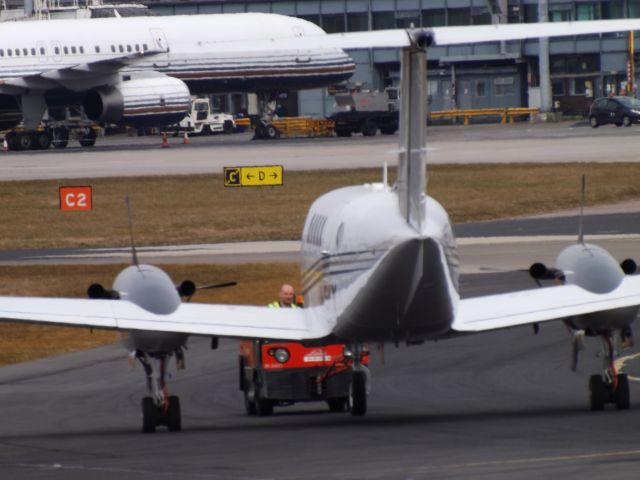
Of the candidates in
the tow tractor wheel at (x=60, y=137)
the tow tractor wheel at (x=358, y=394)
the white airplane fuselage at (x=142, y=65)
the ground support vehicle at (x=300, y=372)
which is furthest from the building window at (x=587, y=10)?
the tow tractor wheel at (x=358, y=394)

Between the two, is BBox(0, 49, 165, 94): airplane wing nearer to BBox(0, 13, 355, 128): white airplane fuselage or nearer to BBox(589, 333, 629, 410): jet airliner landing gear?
BBox(0, 13, 355, 128): white airplane fuselage

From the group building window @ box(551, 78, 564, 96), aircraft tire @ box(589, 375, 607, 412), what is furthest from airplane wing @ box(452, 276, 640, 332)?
building window @ box(551, 78, 564, 96)

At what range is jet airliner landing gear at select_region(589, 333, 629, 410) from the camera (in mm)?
19156

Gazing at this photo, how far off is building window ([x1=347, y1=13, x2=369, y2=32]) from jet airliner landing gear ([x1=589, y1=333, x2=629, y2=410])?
106845mm

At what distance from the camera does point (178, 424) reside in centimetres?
1900

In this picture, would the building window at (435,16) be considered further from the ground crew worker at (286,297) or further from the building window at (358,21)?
the ground crew worker at (286,297)

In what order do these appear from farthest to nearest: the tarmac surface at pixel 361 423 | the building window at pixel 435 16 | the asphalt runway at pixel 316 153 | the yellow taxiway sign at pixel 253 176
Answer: the building window at pixel 435 16 < the asphalt runway at pixel 316 153 < the yellow taxiway sign at pixel 253 176 < the tarmac surface at pixel 361 423

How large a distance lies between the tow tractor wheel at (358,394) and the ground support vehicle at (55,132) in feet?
227

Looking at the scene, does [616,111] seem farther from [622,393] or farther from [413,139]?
[413,139]

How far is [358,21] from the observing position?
125438 mm

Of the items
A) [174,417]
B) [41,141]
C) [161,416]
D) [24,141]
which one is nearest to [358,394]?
[174,417]

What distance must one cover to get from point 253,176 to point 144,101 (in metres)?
28.3

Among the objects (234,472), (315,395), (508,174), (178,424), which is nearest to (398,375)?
(315,395)

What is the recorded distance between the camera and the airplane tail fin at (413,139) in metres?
16.5
